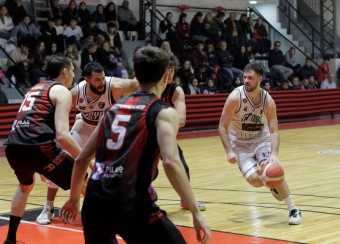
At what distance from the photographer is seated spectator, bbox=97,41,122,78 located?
57.3ft

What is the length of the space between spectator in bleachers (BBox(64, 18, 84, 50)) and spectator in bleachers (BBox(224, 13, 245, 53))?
5.69 metres

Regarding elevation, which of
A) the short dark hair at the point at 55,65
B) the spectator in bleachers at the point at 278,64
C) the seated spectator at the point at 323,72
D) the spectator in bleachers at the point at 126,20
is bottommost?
the seated spectator at the point at 323,72

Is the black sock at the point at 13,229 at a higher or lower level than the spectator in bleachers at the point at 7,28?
higher

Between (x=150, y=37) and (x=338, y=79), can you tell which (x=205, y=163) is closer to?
(x=150, y=37)

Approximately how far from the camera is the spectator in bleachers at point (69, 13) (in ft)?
59.1

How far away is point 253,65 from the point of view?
7.24 metres

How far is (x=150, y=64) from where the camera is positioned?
3484 mm

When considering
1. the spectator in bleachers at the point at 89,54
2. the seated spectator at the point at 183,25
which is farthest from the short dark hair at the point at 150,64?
the seated spectator at the point at 183,25

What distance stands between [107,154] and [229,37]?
724 inches

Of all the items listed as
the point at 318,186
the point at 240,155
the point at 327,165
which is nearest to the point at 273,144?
the point at 240,155

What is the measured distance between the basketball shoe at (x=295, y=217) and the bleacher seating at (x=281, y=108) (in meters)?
9.02

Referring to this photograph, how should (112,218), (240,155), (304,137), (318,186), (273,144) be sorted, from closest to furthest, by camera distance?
1. (112,218)
2. (273,144)
3. (240,155)
4. (318,186)
5. (304,137)

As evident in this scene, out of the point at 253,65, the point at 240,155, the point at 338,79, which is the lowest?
the point at 338,79

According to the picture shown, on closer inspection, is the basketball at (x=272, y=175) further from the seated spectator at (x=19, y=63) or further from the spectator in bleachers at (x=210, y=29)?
the spectator in bleachers at (x=210, y=29)
